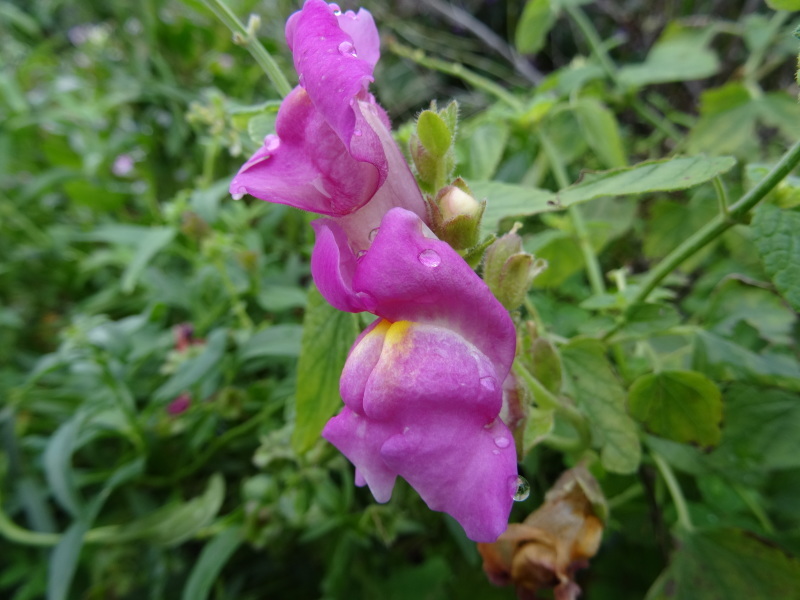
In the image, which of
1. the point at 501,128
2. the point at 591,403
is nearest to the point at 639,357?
the point at 591,403

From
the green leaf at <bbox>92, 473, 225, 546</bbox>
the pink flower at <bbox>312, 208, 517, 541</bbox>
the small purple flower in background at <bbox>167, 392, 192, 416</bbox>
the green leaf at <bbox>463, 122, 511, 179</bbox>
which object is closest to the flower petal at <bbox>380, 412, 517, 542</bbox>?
the pink flower at <bbox>312, 208, 517, 541</bbox>

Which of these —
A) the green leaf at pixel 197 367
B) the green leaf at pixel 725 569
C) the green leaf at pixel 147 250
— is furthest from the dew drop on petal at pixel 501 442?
the green leaf at pixel 147 250

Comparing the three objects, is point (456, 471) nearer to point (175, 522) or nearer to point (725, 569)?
point (725, 569)

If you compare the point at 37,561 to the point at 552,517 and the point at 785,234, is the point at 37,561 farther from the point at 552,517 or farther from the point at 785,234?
the point at 785,234

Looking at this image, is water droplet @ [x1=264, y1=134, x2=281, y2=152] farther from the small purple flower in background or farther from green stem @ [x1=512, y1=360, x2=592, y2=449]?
the small purple flower in background

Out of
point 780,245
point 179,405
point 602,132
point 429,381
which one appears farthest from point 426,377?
point 179,405

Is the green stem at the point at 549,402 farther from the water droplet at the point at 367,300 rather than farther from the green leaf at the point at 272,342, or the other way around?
the green leaf at the point at 272,342
